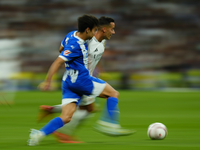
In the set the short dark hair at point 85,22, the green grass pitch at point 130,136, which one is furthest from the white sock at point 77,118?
the short dark hair at point 85,22

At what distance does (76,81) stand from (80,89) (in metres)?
0.10

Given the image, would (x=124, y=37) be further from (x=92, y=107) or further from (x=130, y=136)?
(x=92, y=107)

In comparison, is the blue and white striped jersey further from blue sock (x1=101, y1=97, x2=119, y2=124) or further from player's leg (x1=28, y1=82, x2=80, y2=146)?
blue sock (x1=101, y1=97, x2=119, y2=124)

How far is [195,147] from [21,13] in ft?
59.1

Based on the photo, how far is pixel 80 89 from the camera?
4.67m

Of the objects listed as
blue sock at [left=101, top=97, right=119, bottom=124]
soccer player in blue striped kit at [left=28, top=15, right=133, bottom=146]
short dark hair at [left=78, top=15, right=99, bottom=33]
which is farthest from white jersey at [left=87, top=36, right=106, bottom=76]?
blue sock at [left=101, top=97, right=119, bottom=124]

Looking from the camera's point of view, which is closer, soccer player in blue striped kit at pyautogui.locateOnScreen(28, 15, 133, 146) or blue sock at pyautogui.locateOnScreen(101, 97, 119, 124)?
soccer player in blue striped kit at pyautogui.locateOnScreen(28, 15, 133, 146)

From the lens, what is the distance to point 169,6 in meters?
20.6

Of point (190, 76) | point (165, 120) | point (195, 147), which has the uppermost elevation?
point (195, 147)

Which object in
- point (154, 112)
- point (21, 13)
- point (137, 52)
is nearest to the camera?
point (154, 112)

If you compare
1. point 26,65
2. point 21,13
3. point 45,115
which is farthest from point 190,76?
point 45,115

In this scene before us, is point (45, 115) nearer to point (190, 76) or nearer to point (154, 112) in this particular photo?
point (154, 112)

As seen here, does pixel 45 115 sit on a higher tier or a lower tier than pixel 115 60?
higher

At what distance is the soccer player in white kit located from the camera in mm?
4742
